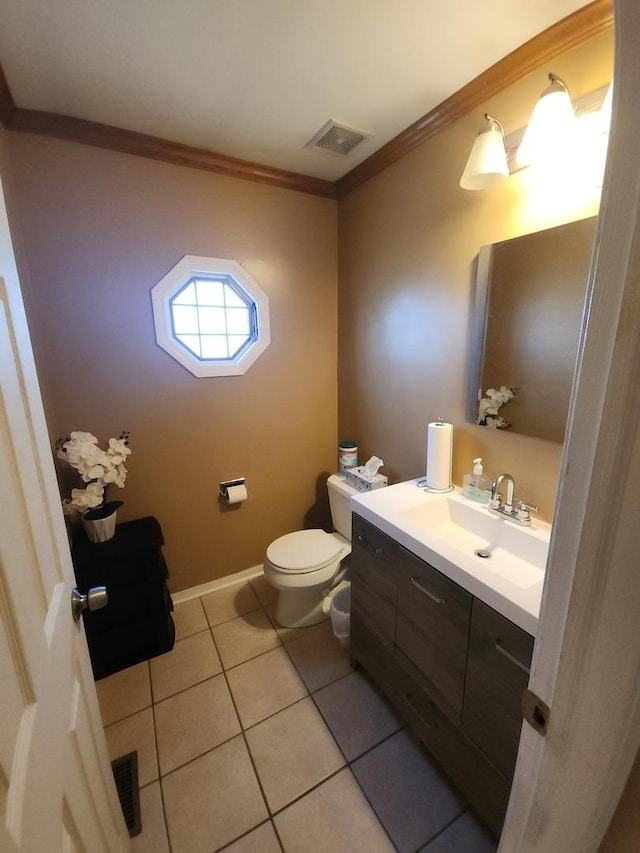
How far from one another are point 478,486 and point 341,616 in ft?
3.07

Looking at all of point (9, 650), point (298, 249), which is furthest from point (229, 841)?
point (298, 249)

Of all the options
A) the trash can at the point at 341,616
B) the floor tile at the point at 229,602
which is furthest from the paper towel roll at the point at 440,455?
the floor tile at the point at 229,602

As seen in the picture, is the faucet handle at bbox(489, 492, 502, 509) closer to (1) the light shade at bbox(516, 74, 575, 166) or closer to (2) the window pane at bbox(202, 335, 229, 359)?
(1) the light shade at bbox(516, 74, 575, 166)

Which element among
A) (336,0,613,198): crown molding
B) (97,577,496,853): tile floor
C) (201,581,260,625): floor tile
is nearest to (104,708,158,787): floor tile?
(97,577,496,853): tile floor

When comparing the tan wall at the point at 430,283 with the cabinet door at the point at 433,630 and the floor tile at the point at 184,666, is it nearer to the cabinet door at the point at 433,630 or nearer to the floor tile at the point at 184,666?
the cabinet door at the point at 433,630

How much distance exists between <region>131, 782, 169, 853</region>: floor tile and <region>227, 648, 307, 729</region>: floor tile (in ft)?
1.16

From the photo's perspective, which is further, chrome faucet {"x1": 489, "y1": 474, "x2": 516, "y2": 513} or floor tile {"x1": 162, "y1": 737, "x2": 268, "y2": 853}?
chrome faucet {"x1": 489, "y1": 474, "x2": 516, "y2": 513}

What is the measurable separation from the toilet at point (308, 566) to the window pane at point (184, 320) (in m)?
1.20

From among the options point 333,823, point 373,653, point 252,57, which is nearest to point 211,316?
point 252,57

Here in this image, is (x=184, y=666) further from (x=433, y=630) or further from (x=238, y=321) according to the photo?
(x=238, y=321)

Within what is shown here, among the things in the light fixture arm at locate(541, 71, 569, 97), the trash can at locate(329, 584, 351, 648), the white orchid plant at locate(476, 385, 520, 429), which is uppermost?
the light fixture arm at locate(541, 71, 569, 97)

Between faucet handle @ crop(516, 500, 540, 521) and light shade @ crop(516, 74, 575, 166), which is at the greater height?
light shade @ crop(516, 74, 575, 166)

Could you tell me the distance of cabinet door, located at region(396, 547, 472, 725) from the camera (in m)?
1.10

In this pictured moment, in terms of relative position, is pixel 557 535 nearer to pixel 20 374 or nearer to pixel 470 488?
pixel 20 374
